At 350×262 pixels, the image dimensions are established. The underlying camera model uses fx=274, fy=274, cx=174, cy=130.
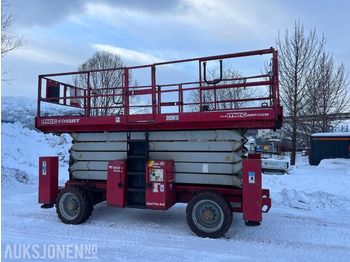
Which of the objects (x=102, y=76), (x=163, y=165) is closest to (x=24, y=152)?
(x=102, y=76)

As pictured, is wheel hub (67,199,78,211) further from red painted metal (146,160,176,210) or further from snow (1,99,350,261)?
red painted metal (146,160,176,210)

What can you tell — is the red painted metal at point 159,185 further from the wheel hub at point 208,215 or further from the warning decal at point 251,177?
the warning decal at point 251,177

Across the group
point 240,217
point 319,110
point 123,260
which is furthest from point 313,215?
point 319,110

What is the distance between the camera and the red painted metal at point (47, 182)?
6531 millimetres

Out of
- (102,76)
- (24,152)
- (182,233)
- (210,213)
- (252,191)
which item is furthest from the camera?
(102,76)

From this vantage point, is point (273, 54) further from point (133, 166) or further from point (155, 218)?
point (155, 218)

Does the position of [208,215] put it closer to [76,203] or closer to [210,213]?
[210,213]

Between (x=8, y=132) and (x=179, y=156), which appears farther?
(x=8, y=132)

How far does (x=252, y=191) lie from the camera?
5.08 metres

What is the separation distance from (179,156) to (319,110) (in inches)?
760

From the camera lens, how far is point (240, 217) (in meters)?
6.56

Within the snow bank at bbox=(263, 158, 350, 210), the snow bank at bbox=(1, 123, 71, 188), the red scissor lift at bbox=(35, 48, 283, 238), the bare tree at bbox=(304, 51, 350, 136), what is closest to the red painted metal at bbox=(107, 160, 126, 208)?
the red scissor lift at bbox=(35, 48, 283, 238)

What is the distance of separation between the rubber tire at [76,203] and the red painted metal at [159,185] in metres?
1.50

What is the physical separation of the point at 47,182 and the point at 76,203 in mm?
957
